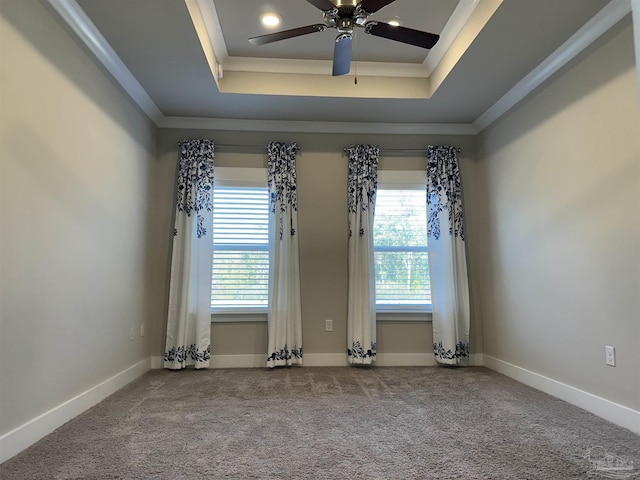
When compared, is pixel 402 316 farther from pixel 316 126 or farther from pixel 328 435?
pixel 316 126

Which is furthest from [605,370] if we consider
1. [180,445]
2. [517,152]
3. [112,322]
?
[112,322]

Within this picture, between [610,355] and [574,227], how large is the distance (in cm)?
88

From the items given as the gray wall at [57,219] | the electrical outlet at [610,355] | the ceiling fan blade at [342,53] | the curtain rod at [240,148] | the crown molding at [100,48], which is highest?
the crown molding at [100,48]

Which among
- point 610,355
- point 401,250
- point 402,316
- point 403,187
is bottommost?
point 610,355

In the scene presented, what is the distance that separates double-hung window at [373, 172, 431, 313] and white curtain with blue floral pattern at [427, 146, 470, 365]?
0.42 ft

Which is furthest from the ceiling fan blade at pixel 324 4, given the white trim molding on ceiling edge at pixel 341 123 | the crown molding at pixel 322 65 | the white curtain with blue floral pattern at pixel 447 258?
the white curtain with blue floral pattern at pixel 447 258

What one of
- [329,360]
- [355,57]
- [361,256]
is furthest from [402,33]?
[329,360]

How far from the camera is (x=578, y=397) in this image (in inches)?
108

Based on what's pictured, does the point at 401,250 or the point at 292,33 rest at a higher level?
the point at 292,33

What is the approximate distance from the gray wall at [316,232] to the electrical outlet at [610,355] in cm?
163

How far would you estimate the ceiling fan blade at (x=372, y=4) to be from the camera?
204 cm

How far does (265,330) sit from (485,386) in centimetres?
212

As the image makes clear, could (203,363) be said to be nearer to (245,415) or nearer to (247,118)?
(245,415)

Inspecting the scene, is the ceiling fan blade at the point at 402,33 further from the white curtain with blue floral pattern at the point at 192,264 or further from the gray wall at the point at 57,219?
the white curtain with blue floral pattern at the point at 192,264
